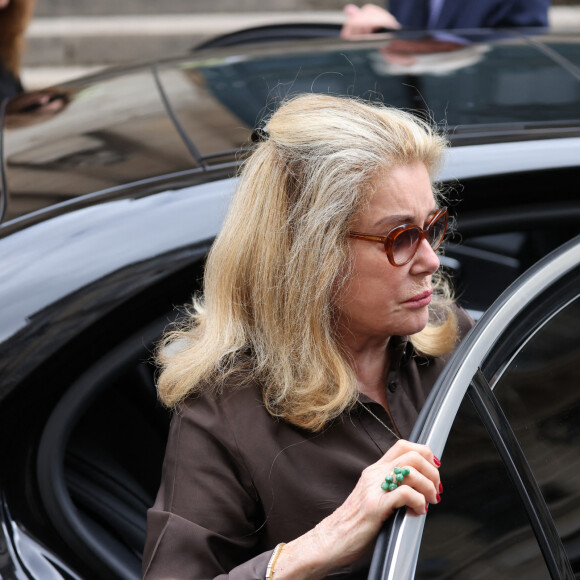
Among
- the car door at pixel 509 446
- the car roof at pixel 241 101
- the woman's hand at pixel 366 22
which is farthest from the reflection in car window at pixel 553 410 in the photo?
the woman's hand at pixel 366 22

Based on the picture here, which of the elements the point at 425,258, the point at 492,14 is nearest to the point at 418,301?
the point at 425,258

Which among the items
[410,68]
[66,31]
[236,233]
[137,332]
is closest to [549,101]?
[410,68]

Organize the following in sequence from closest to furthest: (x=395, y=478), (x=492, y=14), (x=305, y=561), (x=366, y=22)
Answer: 1. (x=395, y=478)
2. (x=305, y=561)
3. (x=366, y=22)
4. (x=492, y=14)

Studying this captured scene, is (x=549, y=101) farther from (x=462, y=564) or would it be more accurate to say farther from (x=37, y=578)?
(x=37, y=578)

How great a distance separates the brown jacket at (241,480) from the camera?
1.55 m

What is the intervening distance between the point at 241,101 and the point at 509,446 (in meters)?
1.26

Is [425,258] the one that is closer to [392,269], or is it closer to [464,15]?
[392,269]

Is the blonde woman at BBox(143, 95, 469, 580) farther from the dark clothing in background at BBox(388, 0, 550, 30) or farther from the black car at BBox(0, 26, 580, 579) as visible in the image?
the dark clothing in background at BBox(388, 0, 550, 30)

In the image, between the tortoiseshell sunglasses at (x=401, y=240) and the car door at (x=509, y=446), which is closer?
the car door at (x=509, y=446)

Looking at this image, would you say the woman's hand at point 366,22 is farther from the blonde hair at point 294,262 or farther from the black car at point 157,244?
the blonde hair at point 294,262

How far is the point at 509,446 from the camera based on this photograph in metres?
1.37

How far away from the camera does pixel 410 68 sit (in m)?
2.41

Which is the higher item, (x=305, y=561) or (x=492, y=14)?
(x=492, y=14)

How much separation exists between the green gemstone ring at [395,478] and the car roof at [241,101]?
889 millimetres
